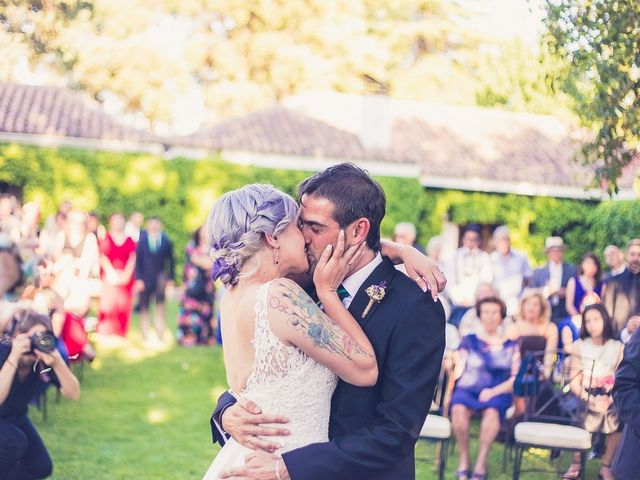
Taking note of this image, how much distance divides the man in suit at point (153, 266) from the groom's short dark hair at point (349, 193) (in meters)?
10.5

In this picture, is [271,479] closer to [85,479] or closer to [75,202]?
[85,479]

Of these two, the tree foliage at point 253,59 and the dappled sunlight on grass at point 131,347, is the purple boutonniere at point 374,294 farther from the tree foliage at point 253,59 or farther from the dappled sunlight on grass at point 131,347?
the tree foliage at point 253,59

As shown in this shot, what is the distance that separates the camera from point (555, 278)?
38.4 ft

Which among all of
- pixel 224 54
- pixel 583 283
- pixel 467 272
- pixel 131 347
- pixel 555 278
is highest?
pixel 224 54

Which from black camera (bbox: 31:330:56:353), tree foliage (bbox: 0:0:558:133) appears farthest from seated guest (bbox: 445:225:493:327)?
tree foliage (bbox: 0:0:558:133)

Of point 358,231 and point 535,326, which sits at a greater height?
point 358,231

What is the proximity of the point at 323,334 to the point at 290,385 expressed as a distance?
26cm

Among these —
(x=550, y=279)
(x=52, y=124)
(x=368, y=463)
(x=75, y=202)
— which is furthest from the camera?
(x=52, y=124)

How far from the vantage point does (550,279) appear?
460 inches

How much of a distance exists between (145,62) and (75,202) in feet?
49.4

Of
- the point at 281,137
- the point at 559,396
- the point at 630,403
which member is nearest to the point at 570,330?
the point at 559,396

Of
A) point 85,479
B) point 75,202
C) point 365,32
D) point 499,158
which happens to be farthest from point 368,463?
point 365,32

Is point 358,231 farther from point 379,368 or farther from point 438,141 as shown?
point 438,141

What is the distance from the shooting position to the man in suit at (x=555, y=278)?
1153 cm
